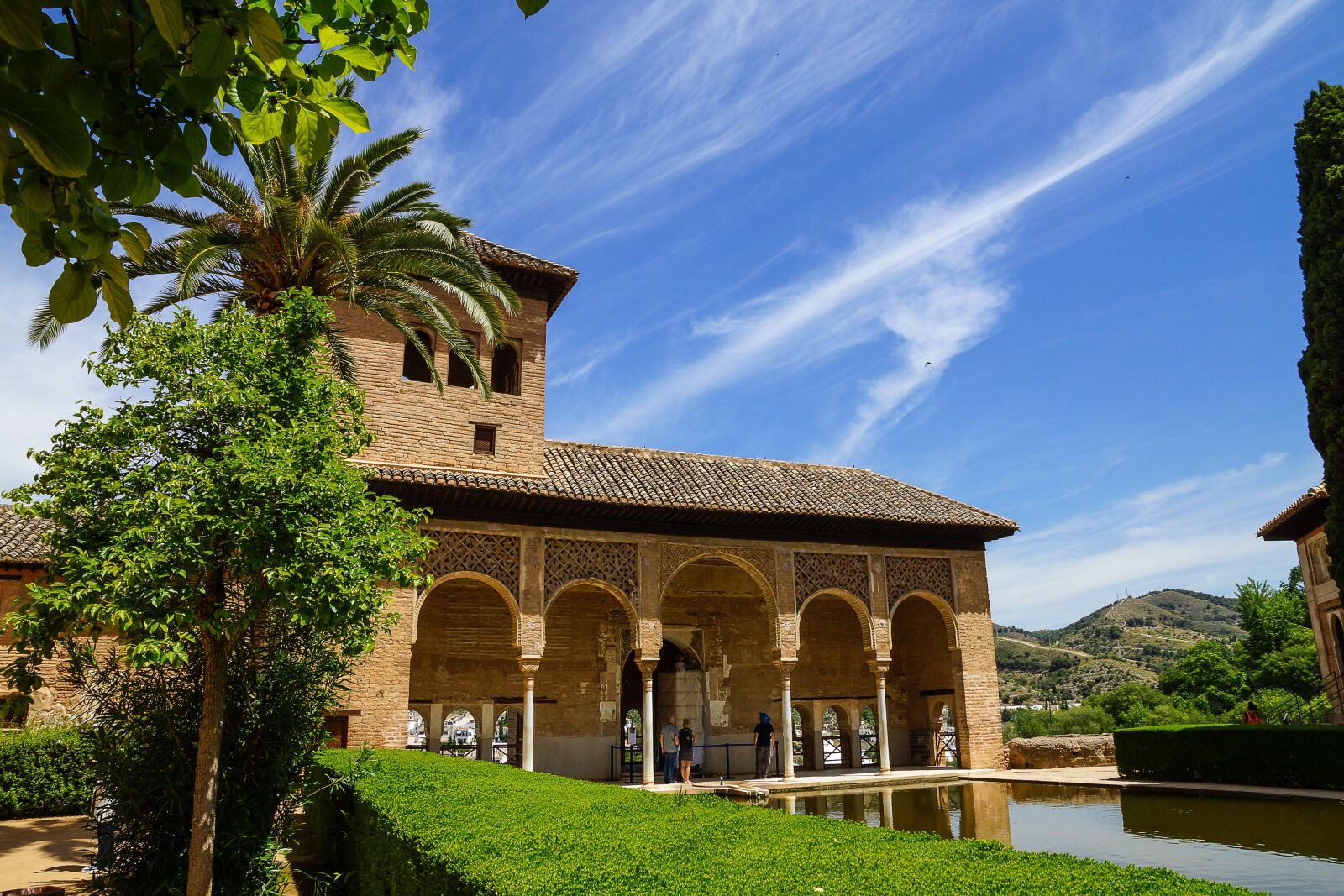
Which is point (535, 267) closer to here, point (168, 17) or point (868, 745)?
point (868, 745)

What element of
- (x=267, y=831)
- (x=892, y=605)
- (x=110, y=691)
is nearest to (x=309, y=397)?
(x=110, y=691)

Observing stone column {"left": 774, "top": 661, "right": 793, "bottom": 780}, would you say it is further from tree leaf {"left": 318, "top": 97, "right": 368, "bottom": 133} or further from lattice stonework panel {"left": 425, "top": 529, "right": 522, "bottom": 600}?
tree leaf {"left": 318, "top": 97, "right": 368, "bottom": 133}

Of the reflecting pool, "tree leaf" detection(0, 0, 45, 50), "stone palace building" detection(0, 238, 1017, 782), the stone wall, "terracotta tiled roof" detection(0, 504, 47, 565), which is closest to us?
"tree leaf" detection(0, 0, 45, 50)

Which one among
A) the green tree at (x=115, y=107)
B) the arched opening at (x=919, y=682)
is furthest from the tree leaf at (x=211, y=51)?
the arched opening at (x=919, y=682)

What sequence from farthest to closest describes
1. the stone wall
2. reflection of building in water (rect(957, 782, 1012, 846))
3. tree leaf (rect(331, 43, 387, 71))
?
the stone wall
reflection of building in water (rect(957, 782, 1012, 846))
tree leaf (rect(331, 43, 387, 71))

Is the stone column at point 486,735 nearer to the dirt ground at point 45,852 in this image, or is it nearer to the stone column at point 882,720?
the dirt ground at point 45,852

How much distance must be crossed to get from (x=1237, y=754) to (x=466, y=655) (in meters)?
13.3

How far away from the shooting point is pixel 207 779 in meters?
6.55

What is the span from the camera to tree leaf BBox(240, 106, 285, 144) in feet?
7.33

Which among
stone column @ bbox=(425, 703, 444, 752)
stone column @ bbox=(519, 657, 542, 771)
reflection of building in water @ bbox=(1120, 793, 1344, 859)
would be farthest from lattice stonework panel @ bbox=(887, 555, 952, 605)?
stone column @ bbox=(425, 703, 444, 752)

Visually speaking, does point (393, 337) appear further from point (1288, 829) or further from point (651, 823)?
point (1288, 829)

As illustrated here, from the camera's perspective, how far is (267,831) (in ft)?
23.4

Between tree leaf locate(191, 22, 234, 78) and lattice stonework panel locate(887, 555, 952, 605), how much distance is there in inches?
704

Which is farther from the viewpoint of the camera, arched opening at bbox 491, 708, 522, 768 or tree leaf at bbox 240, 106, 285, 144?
arched opening at bbox 491, 708, 522, 768
